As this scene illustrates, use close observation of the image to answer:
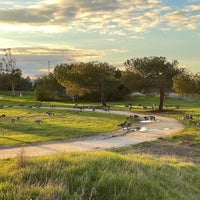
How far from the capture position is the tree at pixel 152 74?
54844 mm

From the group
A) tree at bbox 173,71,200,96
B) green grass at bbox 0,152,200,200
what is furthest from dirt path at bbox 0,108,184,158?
tree at bbox 173,71,200,96

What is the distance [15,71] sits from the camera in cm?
11700

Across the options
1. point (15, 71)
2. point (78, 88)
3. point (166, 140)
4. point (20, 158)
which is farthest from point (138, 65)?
point (15, 71)

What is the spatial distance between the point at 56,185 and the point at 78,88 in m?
64.1

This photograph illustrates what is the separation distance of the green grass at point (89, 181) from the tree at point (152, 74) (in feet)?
147

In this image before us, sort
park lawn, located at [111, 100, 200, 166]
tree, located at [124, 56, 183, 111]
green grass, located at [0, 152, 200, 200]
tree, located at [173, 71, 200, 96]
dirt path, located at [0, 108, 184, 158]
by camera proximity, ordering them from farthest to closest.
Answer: tree, located at [124, 56, 183, 111], tree, located at [173, 71, 200, 96], dirt path, located at [0, 108, 184, 158], park lawn, located at [111, 100, 200, 166], green grass, located at [0, 152, 200, 200]

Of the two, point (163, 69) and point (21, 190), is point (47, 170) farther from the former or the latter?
point (163, 69)

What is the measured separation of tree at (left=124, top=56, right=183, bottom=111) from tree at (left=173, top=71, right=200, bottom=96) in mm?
6544

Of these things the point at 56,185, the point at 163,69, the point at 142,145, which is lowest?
the point at 142,145

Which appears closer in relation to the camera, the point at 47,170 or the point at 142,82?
the point at 47,170

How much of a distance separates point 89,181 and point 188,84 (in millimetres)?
40061

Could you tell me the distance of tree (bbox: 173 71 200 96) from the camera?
46.4 metres

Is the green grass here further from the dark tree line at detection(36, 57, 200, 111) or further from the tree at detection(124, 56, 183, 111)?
the tree at detection(124, 56, 183, 111)

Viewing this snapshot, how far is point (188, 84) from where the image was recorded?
46625mm
